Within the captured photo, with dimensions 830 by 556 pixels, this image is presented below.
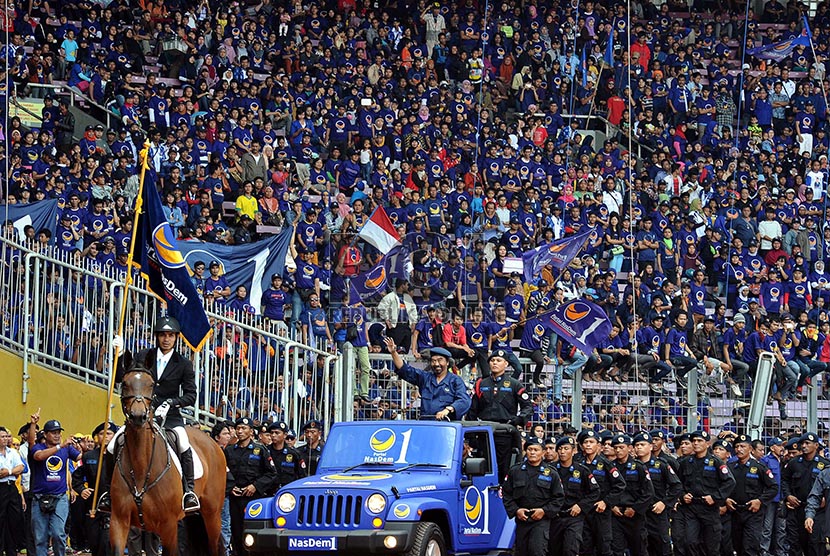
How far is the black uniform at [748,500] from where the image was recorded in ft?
61.6

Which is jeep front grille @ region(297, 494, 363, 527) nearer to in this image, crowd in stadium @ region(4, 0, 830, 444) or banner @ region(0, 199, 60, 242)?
crowd in stadium @ region(4, 0, 830, 444)

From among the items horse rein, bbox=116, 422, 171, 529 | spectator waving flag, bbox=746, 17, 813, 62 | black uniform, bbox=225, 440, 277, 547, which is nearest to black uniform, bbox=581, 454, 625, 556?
black uniform, bbox=225, 440, 277, 547

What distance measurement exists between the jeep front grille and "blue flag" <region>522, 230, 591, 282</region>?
43.1 feet

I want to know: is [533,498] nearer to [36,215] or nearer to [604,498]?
[604,498]

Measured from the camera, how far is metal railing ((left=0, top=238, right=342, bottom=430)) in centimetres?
1980

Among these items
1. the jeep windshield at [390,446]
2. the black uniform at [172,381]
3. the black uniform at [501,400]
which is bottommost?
the jeep windshield at [390,446]

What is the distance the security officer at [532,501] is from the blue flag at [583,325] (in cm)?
750

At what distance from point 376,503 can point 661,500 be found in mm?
4683

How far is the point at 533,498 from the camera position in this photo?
53.3 feet

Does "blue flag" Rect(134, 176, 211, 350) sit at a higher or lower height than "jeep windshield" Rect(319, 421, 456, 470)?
higher

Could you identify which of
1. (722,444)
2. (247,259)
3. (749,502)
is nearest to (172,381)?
(722,444)

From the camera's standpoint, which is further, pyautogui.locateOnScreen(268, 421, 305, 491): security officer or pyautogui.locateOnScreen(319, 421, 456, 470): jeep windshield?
pyautogui.locateOnScreen(268, 421, 305, 491): security officer

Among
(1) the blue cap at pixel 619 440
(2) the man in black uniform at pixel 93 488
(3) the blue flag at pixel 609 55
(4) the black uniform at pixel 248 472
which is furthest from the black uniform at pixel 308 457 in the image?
(3) the blue flag at pixel 609 55

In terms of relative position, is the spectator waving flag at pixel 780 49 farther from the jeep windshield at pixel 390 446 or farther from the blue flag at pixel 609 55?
the jeep windshield at pixel 390 446
